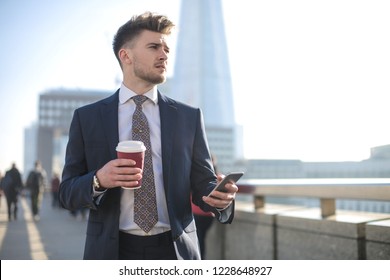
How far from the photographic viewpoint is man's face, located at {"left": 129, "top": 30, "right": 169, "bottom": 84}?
80.0 inches

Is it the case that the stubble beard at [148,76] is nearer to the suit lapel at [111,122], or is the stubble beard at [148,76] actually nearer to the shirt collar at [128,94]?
the shirt collar at [128,94]

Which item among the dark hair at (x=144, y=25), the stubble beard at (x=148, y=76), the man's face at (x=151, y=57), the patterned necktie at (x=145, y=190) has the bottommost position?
the patterned necktie at (x=145, y=190)

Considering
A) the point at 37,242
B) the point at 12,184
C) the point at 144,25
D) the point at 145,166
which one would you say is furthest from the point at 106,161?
the point at 12,184

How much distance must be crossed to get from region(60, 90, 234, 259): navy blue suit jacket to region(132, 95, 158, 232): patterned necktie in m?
0.07

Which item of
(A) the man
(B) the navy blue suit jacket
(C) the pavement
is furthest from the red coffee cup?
(C) the pavement

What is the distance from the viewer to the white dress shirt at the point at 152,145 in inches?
74.4

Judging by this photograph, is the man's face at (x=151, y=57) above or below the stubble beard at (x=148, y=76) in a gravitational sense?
above

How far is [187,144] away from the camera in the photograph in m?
2.05

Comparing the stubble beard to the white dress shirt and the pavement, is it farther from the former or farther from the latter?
the pavement

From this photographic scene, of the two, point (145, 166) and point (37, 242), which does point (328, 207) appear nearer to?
point (145, 166)

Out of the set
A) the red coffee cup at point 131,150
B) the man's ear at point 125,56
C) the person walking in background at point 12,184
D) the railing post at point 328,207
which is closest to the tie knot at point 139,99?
the man's ear at point 125,56
